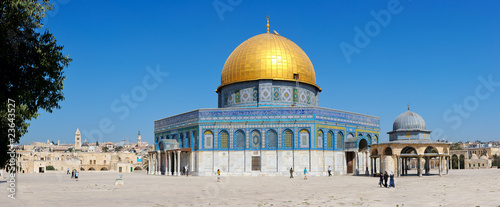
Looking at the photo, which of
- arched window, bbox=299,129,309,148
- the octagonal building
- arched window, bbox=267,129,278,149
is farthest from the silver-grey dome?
arched window, bbox=267,129,278,149

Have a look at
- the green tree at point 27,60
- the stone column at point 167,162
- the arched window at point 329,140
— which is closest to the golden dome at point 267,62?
the arched window at point 329,140

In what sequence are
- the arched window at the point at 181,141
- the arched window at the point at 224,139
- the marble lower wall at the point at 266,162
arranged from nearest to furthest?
the marble lower wall at the point at 266,162 < the arched window at the point at 224,139 < the arched window at the point at 181,141

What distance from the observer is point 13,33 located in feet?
41.2

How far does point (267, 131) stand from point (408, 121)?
39.4ft

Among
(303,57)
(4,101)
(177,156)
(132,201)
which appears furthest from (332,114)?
(4,101)

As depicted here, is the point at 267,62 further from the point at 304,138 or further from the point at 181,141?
the point at 181,141

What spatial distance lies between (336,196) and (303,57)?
3179 cm

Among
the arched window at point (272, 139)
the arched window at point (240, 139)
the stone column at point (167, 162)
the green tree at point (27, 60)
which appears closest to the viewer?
the green tree at point (27, 60)

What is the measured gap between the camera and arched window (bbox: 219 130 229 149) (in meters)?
41.5

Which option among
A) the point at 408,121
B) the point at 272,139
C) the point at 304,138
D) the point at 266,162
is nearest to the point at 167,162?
the point at 266,162

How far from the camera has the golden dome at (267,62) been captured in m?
46.7

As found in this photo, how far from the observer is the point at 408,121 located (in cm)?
4031

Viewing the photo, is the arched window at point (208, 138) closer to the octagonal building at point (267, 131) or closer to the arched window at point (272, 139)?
the octagonal building at point (267, 131)

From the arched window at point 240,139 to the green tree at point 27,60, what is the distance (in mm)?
27725
